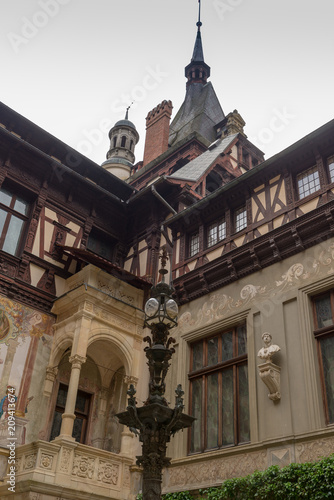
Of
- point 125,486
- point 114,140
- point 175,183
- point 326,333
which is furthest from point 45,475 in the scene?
point 114,140

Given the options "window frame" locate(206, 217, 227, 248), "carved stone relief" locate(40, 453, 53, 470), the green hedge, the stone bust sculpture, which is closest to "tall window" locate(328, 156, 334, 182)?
"window frame" locate(206, 217, 227, 248)

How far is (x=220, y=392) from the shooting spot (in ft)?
40.3

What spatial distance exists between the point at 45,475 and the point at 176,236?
8033 mm

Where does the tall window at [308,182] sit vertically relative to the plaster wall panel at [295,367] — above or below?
above

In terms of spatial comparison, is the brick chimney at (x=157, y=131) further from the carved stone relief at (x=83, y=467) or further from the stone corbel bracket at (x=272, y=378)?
the carved stone relief at (x=83, y=467)

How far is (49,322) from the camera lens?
1448cm

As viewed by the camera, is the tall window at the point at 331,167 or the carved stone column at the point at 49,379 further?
the carved stone column at the point at 49,379

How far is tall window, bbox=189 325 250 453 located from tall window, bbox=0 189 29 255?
6229 mm

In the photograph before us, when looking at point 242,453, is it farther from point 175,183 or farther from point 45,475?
point 175,183

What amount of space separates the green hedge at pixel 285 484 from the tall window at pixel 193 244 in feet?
22.5

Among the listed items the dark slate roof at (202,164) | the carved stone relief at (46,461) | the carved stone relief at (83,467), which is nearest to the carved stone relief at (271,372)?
the carved stone relief at (83,467)

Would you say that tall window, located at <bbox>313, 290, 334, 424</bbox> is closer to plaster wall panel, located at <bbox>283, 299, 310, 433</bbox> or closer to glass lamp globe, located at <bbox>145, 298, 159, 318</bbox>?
plaster wall panel, located at <bbox>283, 299, 310, 433</bbox>

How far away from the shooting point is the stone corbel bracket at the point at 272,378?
1070 centimetres

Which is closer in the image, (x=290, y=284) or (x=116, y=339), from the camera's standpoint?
(x=290, y=284)
